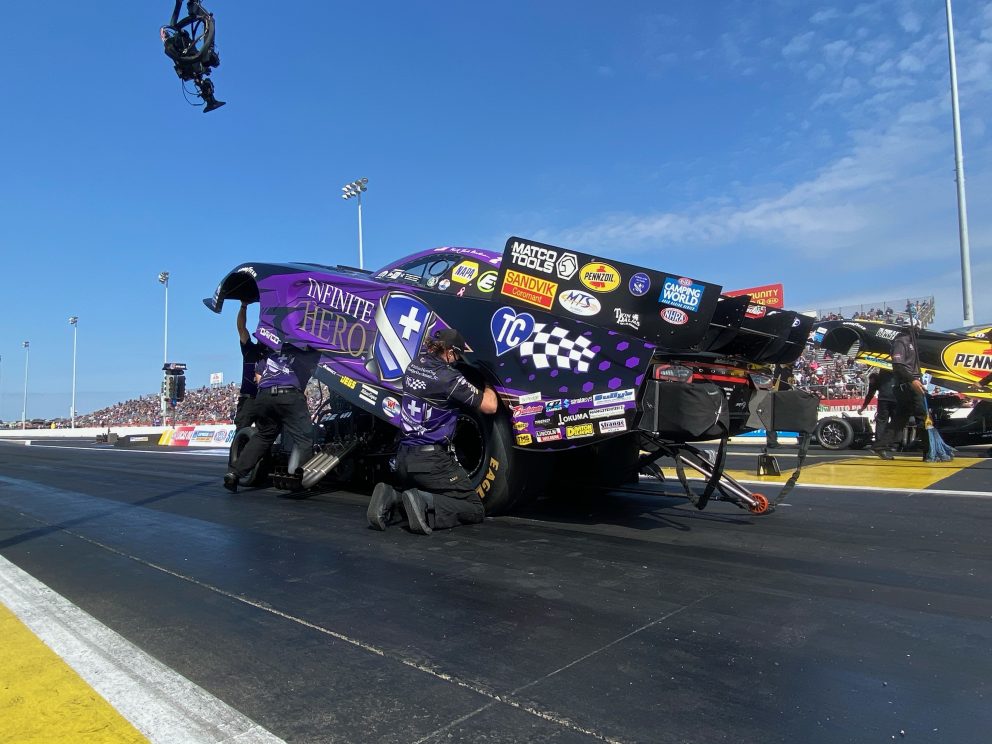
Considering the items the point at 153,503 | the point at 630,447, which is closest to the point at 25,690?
the point at 630,447

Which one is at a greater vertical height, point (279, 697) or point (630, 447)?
point (630, 447)

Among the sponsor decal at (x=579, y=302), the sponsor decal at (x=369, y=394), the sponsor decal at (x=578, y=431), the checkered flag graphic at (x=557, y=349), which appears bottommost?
the sponsor decal at (x=578, y=431)

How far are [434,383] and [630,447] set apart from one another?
70.7 inches

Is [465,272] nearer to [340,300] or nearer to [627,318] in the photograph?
[340,300]

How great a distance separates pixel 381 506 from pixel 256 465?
3.52 meters

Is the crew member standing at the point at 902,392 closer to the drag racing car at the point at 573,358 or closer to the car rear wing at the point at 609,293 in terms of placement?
the drag racing car at the point at 573,358

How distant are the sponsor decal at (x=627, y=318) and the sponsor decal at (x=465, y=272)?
4.73 feet

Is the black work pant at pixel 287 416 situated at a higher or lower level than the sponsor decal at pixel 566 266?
lower

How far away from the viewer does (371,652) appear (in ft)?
8.50

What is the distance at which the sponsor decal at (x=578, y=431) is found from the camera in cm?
408

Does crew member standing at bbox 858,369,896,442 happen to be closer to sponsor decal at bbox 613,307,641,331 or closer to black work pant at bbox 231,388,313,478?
sponsor decal at bbox 613,307,641,331

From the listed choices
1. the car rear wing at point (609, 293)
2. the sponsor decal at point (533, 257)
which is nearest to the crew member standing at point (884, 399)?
the car rear wing at point (609, 293)

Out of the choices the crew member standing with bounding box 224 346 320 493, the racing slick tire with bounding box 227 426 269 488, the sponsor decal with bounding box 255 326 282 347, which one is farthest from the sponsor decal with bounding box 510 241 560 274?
the racing slick tire with bounding box 227 426 269 488

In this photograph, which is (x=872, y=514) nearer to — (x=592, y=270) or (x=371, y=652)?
(x=592, y=270)
